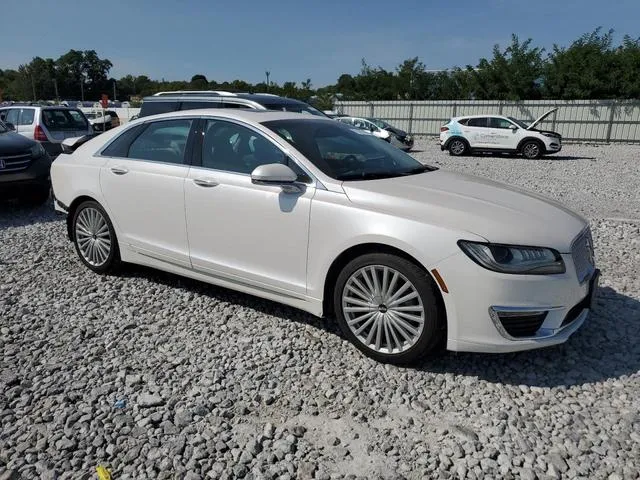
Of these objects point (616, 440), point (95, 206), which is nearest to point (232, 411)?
point (616, 440)

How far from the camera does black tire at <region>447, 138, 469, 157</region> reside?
1954 cm

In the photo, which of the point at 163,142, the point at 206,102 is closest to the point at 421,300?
the point at 163,142

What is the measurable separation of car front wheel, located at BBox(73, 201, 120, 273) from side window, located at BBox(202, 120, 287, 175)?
136 cm

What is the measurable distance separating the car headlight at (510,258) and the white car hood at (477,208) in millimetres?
46

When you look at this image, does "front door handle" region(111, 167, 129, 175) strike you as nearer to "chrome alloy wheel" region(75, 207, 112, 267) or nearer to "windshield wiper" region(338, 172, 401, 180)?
"chrome alloy wheel" region(75, 207, 112, 267)

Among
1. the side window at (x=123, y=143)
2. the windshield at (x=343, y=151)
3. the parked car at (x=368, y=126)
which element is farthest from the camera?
the parked car at (x=368, y=126)

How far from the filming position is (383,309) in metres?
3.23

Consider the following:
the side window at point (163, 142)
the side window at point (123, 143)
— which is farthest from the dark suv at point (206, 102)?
the side window at point (163, 142)

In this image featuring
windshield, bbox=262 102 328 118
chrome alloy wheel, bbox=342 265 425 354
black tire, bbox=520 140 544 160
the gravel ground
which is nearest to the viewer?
the gravel ground

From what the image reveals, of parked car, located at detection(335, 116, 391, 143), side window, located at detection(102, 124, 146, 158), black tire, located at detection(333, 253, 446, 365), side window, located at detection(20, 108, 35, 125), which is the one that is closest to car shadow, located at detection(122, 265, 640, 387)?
black tire, located at detection(333, 253, 446, 365)

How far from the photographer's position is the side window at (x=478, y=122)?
19141 mm

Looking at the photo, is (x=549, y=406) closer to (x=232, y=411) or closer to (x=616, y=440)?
(x=616, y=440)

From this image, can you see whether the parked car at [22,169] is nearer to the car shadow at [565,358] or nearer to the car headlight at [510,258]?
the car shadow at [565,358]

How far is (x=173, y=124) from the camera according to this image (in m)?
4.32
